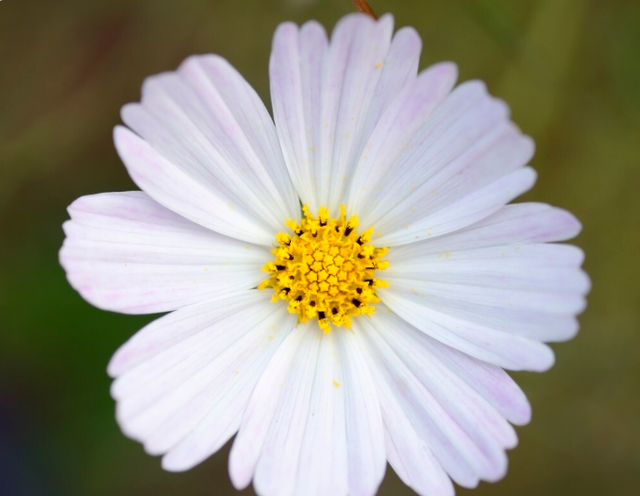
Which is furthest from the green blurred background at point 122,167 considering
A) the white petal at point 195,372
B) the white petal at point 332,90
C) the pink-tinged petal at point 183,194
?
the white petal at point 332,90

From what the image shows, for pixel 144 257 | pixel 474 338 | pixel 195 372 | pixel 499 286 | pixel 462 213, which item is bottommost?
pixel 195 372

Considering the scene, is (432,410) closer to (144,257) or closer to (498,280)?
(498,280)

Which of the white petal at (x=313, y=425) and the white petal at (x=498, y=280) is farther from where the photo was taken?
the white petal at (x=313, y=425)

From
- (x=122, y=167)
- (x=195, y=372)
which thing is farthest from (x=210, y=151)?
(x=122, y=167)

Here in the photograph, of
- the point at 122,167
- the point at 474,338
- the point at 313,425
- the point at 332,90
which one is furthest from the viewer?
the point at 122,167

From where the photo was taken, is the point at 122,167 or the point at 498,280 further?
the point at 122,167

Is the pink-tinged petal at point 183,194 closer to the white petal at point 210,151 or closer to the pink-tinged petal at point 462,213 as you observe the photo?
the white petal at point 210,151

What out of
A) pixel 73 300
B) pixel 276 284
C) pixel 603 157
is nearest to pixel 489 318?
pixel 276 284
